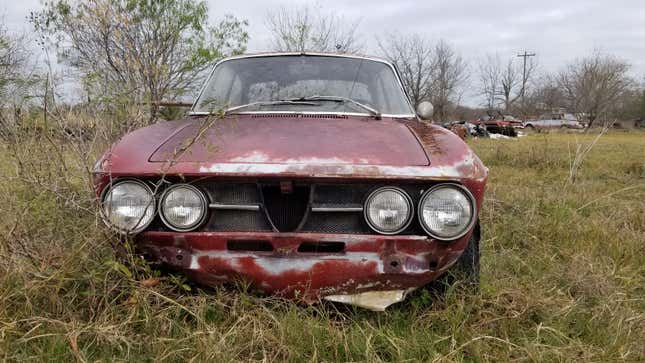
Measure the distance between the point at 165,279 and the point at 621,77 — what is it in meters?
51.9

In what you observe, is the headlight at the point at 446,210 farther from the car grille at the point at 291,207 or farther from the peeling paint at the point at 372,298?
the peeling paint at the point at 372,298

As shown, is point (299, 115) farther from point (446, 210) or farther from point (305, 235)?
point (446, 210)

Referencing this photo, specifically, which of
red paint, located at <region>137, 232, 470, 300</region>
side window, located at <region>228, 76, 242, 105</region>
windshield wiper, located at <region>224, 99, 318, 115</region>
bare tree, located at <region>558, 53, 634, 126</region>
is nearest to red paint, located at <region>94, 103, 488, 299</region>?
red paint, located at <region>137, 232, 470, 300</region>

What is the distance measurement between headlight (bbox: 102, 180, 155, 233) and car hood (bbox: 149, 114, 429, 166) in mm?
136

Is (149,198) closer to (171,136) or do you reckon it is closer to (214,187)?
(214,187)

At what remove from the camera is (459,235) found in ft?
5.91

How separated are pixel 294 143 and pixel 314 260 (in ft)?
1.67

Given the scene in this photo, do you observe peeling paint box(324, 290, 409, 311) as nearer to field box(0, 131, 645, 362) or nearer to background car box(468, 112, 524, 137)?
field box(0, 131, 645, 362)

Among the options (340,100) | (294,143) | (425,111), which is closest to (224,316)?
(294,143)

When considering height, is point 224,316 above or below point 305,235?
below

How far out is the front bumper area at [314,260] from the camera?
5.96 feet

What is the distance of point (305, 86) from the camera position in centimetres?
286

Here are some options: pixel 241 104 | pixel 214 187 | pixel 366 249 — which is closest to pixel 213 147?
pixel 214 187

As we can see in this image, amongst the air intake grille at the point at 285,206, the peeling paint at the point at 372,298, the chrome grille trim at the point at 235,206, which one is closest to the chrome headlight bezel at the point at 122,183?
the chrome grille trim at the point at 235,206
